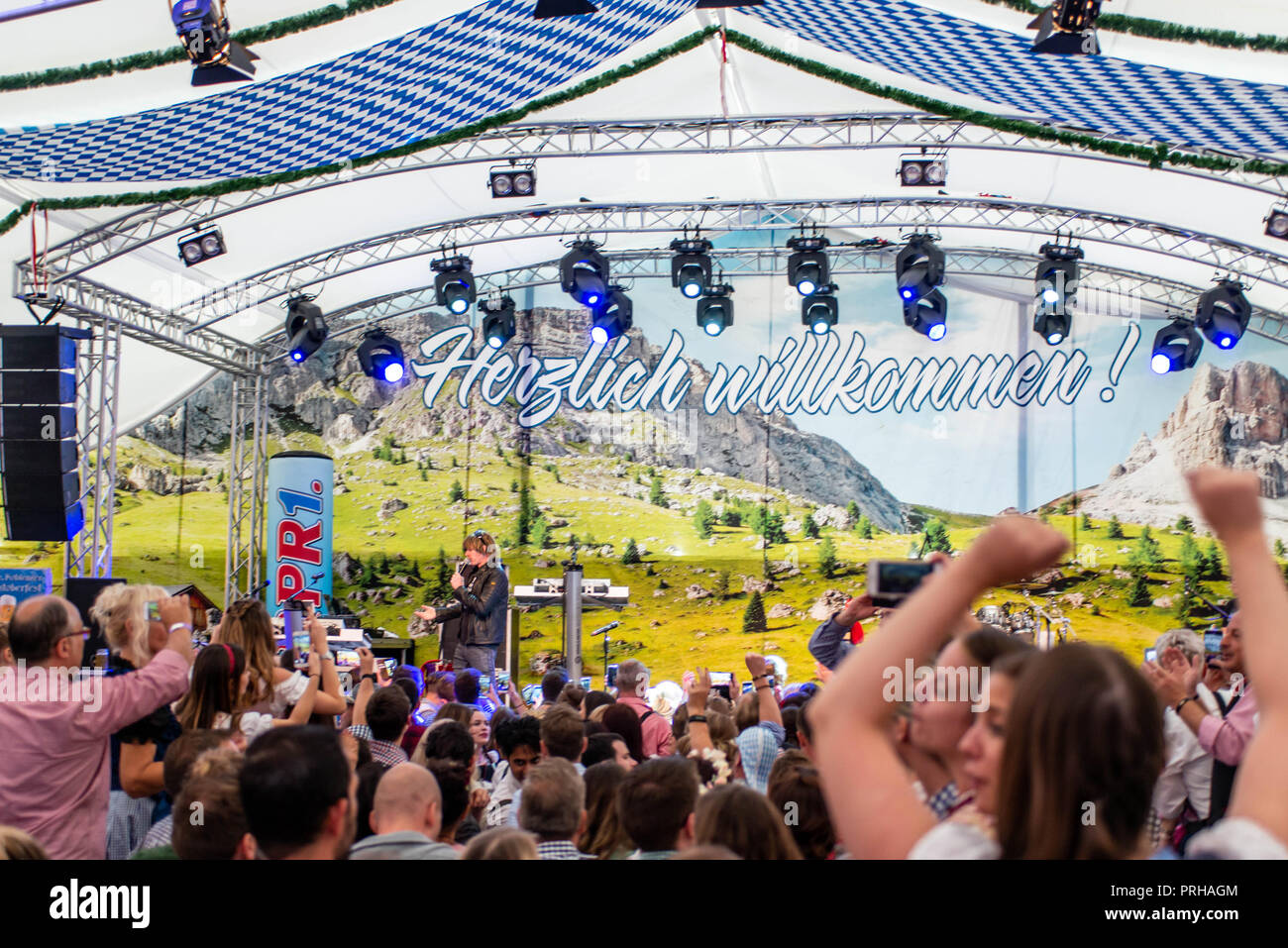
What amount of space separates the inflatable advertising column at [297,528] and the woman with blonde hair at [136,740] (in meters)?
8.72

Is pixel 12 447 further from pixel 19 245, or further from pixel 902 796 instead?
pixel 902 796

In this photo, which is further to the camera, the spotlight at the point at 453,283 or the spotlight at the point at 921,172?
the spotlight at the point at 453,283

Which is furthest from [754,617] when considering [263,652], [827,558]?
[263,652]

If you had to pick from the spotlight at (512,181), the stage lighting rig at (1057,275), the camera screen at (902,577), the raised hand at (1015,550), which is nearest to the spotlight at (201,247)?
the spotlight at (512,181)

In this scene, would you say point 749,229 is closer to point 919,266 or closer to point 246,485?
point 919,266

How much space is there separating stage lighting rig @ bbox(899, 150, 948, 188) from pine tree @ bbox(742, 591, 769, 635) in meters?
5.50

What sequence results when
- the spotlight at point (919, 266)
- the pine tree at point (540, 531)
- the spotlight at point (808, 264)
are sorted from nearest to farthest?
the spotlight at point (919, 266), the spotlight at point (808, 264), the pine tree at point (540, 531)

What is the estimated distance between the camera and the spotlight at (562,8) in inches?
213

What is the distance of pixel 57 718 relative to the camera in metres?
2.91

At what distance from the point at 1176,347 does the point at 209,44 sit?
1050cm

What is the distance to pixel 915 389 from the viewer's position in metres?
13.5

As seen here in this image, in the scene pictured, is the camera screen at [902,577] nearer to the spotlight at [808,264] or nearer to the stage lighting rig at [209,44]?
the stage lighting rig at [209,44]

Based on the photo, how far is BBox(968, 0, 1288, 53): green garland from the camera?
605 cm
